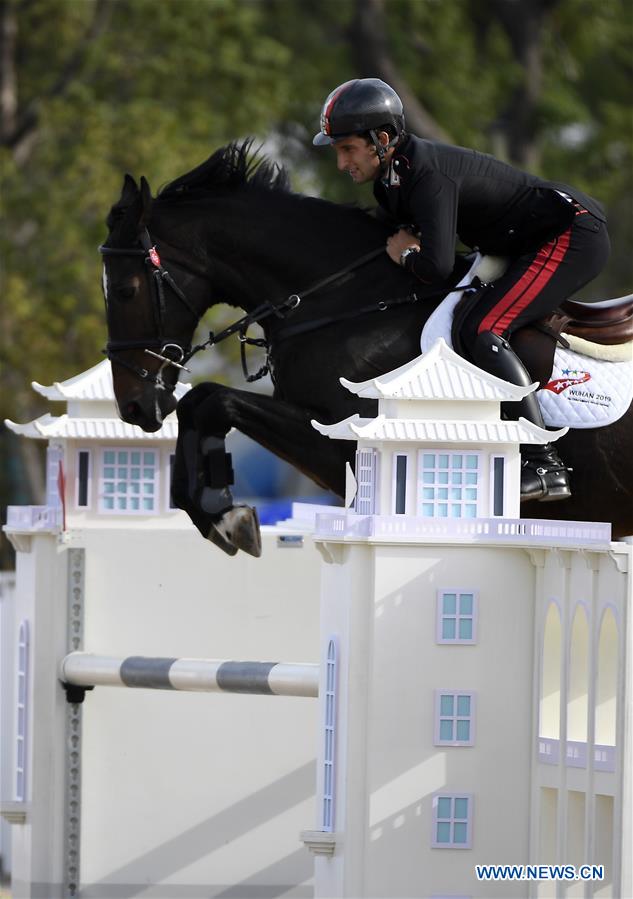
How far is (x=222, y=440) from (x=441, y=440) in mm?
1051

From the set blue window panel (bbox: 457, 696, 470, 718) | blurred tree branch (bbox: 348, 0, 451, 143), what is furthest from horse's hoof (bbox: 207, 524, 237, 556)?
blurred tree branch (bbox: 348, 0, 451, 143)

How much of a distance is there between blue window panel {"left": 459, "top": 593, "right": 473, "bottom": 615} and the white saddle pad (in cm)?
112

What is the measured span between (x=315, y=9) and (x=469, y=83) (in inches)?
144

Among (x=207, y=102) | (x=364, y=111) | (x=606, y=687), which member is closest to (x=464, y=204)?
(x=364, y=111)

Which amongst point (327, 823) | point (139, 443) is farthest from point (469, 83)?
point (327, 823)

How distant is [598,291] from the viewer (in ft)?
105

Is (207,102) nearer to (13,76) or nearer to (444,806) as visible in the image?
(13,76)

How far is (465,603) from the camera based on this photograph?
221 inches

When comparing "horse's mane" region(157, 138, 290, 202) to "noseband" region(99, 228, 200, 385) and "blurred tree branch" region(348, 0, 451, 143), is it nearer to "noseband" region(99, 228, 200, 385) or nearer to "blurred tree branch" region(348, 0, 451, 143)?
"noseband" region(99, 228, 200, 385)

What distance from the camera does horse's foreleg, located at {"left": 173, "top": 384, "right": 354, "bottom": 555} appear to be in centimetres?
636

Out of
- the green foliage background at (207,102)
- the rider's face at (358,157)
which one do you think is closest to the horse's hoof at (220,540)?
the rider's face at (358,157)

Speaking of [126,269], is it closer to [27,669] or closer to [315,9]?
[27,669]

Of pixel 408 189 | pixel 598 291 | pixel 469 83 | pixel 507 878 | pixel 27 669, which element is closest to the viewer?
pixel 507 878

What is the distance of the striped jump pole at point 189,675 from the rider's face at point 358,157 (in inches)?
74.0
